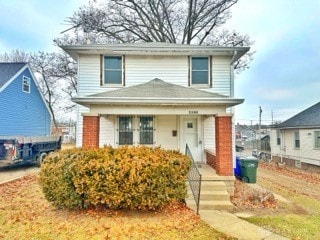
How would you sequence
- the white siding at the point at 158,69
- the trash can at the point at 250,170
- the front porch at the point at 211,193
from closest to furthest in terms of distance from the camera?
the front porch at the point at 211,193
the trash can at the point at 250,170
the white siding at the point at 158,69

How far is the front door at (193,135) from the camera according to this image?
11.7 meters

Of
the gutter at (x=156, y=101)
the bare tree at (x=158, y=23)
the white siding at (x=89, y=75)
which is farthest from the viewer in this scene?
the bare tree at (x=158, y=23)

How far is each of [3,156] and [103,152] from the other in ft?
31.0

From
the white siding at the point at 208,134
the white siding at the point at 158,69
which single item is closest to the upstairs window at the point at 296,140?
the white siding at the point at 208,134

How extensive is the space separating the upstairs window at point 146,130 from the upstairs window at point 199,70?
285cm

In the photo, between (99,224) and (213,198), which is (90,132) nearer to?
(99,224)

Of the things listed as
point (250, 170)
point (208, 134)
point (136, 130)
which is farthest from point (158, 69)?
point (250, 170)

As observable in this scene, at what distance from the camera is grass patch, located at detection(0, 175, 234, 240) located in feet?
16.8

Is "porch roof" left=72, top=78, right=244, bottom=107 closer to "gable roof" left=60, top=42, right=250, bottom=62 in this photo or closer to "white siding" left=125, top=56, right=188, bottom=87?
"white siding" left=125, top=56, right=188, bottom=87

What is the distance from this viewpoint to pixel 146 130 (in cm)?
1165

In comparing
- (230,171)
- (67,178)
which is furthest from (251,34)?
(67,178)

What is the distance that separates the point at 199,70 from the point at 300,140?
42.0ft

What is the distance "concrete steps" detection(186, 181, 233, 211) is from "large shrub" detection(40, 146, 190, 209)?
87 cm

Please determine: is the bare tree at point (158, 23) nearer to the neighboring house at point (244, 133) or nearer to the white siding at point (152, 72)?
the white siding at point (152, 72)
